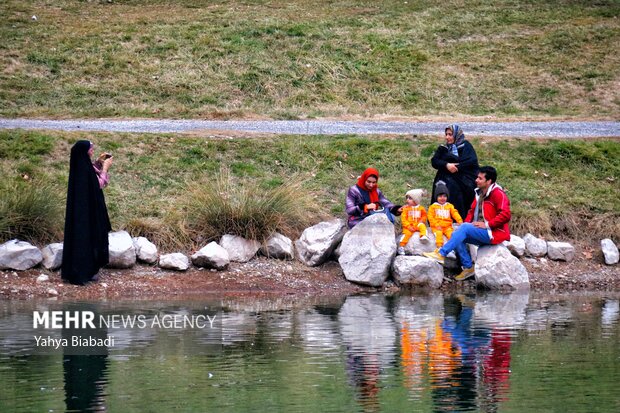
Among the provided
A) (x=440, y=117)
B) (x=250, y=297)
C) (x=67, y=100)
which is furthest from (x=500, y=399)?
(x=67, y=100)

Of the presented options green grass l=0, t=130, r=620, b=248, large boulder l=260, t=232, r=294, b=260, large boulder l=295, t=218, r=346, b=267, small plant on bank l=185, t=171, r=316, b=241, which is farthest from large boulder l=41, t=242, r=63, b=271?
large boulder l=295, t=218, r=346, b=267

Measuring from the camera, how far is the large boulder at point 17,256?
13.8 m

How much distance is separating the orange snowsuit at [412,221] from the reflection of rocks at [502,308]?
50.6 inches

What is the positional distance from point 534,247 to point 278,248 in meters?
3.50

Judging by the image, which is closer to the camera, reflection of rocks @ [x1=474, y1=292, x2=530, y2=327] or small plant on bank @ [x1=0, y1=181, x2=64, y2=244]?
reflection of rocks @ [x1=474, y1=292, x2=530, y2=327]

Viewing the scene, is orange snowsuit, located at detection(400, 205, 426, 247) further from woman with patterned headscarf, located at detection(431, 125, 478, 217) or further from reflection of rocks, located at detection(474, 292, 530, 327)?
reflection of rocks, located at detection(474, 292, 530, 327)

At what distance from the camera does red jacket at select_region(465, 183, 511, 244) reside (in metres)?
14.2

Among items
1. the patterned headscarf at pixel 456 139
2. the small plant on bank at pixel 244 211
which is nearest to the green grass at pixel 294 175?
the small plant on bank at pixel 244 211

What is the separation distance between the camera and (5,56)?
2559 centimetres

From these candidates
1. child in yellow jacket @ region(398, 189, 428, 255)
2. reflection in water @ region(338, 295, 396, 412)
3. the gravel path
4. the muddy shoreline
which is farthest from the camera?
the gravel path

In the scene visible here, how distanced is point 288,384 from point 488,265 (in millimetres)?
5874

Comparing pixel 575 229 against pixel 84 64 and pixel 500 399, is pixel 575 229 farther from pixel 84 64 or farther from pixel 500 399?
pixel 84 64

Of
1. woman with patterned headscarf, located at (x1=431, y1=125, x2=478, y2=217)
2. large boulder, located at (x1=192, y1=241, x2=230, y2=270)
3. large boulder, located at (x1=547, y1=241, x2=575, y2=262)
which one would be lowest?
large boulder, located at (x1=547, y1=241, x2=575, y2=262)

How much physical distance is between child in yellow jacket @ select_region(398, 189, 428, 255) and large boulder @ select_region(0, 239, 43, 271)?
461 cm
